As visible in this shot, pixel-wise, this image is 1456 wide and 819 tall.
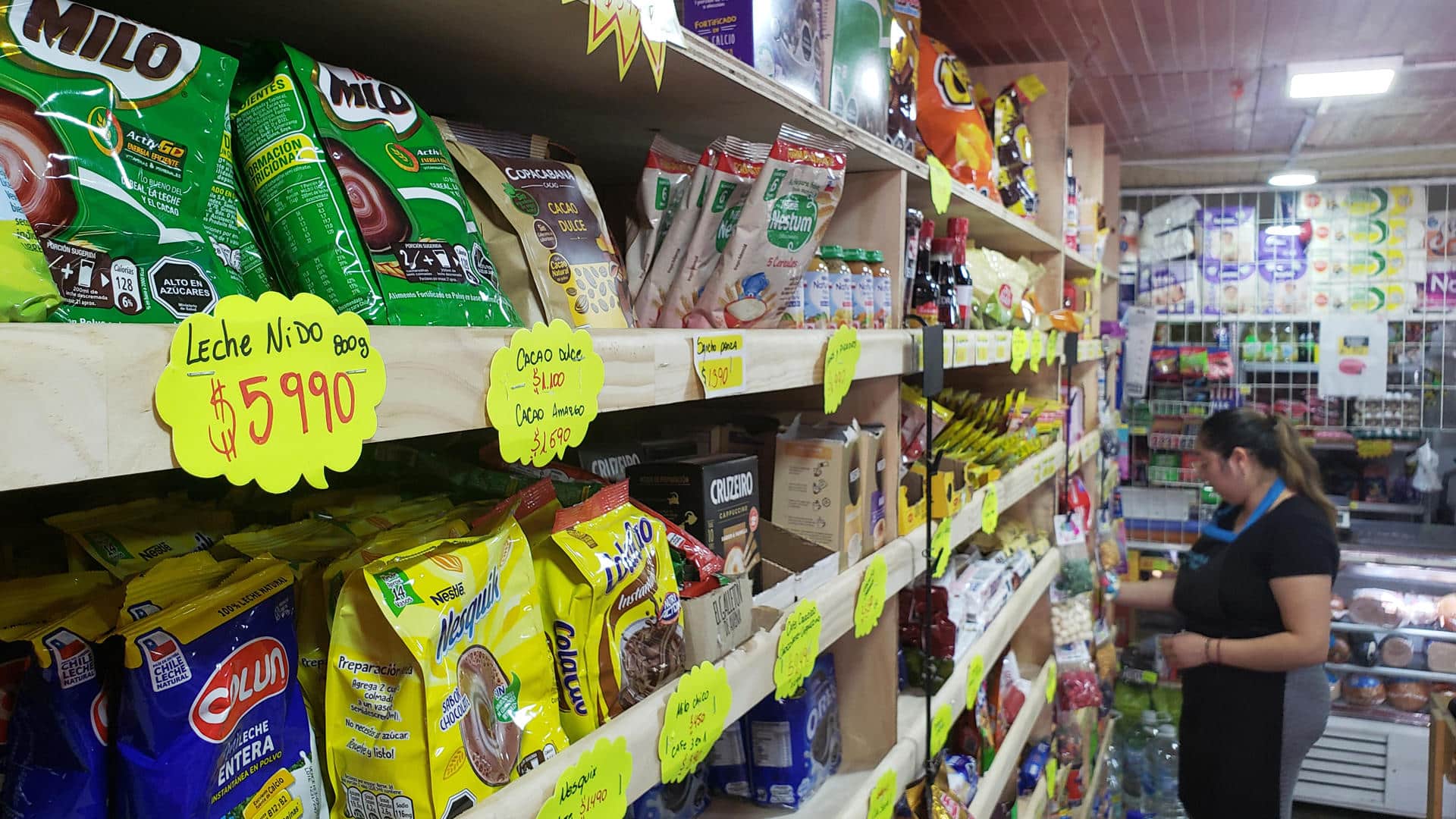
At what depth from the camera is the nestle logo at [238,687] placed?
2.03 ft

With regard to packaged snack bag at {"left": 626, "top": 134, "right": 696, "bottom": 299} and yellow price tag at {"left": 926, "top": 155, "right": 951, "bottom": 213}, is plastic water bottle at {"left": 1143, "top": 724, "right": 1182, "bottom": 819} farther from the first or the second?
packaged snack bag at {"left": 626, "top": 134, "right": 696, "bottom": 299}

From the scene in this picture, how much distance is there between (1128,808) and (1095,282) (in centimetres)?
224

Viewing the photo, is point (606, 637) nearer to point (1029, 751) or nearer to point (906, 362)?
point (906, 362)

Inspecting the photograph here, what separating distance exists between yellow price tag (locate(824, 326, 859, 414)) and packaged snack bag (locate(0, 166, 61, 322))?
0.89m

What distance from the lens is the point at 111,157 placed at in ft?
1.84

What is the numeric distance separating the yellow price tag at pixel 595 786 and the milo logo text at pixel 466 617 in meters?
0.14

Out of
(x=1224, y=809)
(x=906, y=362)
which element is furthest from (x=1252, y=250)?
(x=906, y=362)

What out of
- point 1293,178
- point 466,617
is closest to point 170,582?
point 466,617

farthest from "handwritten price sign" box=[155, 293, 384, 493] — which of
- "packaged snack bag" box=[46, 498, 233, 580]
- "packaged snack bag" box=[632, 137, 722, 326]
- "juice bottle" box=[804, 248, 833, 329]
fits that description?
"juice bottle" box=[804, 248, 833, 329]

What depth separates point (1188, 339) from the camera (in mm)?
6078

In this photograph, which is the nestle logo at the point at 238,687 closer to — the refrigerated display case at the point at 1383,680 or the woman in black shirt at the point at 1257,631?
the woman in black shirt at the point at 1257,631

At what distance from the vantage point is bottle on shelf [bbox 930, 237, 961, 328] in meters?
1.96

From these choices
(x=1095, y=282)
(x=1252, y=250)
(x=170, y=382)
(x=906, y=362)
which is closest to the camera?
(x=170, y=382)

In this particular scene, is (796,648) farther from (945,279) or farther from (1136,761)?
(1136,761)
